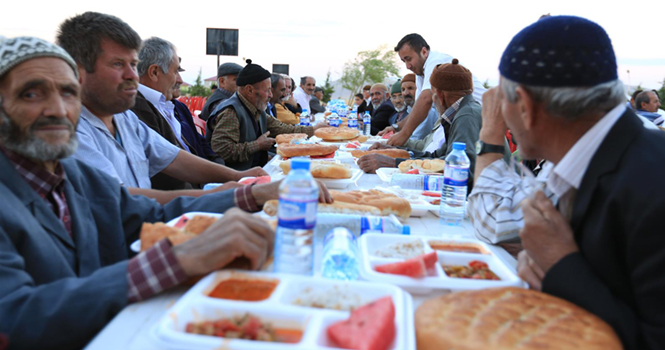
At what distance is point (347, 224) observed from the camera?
6.77 feet

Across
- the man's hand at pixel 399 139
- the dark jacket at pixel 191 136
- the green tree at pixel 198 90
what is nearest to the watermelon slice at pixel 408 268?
the dark jacket at pixel 191 136

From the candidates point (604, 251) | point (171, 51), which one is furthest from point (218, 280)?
point (171, 51)

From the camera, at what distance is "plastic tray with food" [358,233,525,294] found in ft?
4.86

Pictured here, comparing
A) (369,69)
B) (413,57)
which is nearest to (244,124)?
(413,57)

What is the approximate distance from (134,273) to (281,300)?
1.47 feet

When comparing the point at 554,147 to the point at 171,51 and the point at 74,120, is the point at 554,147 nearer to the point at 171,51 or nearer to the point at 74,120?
the point at 74,120

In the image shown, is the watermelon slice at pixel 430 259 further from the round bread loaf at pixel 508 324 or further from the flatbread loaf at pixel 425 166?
the flatbread loaf at pixel 425 166

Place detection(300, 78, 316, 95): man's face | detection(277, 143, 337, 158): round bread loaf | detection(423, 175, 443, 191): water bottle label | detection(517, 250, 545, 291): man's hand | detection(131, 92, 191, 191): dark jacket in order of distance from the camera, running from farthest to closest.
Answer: detection(300, 78, 316, 95): man's face < detection(277, 143, 337, 158): round bread loaf < detection(131, 92, 191, 191): dark jacket < detection(423, 175, 443, 191): water bottle label < detection(517, 250, 545, 291): man's hand

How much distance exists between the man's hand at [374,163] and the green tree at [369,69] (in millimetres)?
36177

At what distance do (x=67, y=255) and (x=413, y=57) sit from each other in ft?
19.6

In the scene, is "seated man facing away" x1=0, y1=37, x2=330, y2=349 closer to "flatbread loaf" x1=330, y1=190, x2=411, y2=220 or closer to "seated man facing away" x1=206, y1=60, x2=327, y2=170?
"flatbread loaf" x1=330, y1=190, x2=411, y2=220

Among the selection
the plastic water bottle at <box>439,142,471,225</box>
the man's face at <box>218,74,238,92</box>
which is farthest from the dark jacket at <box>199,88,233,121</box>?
the plastic water bottle at <box>439,142,471,225</box>

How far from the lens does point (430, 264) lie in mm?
1618

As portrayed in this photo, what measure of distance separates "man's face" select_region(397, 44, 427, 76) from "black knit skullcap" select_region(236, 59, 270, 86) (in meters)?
2.20
